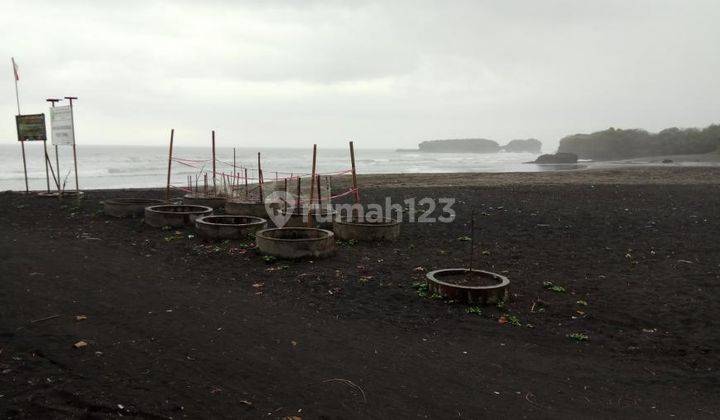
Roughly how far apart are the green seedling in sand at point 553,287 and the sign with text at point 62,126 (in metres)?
15.2

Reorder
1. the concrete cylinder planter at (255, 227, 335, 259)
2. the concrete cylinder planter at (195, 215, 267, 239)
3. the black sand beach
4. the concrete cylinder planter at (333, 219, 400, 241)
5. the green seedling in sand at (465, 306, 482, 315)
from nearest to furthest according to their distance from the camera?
the black sand beach
the green seedling in sand at (465, 306, 482, 315)
the concrete cylinder planter at (255, 227, 335, 259)
the concrete cylinder planter at (195, 215, 267, 239)
the concrete cylinder planter at (333, 219, 400, 241)

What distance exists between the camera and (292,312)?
6.55 m

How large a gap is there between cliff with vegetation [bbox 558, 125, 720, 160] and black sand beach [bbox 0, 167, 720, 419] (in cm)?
6815

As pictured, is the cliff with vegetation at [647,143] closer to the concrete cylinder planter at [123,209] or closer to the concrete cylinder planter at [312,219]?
the concrete cylinder planter at [312,219]

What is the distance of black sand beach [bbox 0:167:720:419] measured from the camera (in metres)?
4.26

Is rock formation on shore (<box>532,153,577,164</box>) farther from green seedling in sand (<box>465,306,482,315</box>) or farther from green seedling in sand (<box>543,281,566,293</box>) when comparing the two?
green seedling in sand (<box>465,306,482,315</box>)

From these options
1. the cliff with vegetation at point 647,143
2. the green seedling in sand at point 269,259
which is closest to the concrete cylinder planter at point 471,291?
the green seedling in sand at point 269,259

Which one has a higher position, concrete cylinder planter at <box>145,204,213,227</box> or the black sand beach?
concrete cylinder planter at <box>145,204,213,227</box>

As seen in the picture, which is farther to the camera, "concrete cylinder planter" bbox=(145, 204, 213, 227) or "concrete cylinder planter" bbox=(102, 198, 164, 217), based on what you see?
"concrete cylinder planter" bbox=(102, 198, 164, 217)

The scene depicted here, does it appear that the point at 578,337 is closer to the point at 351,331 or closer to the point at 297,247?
the point at 351,331

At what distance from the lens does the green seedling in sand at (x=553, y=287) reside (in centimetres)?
756

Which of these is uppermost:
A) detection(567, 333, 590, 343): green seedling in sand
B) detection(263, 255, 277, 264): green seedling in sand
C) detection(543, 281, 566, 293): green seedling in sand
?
detection(263, 255, 277, 264): green seedling in sand

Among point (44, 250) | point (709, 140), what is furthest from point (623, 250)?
point (709, 140)

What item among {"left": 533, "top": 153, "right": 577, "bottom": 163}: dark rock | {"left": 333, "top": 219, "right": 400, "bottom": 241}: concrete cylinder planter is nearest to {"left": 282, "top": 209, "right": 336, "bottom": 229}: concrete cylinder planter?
{"left": 333, "top": 219, "right": 400, "bottom": 241}: concrete cylinder planter
